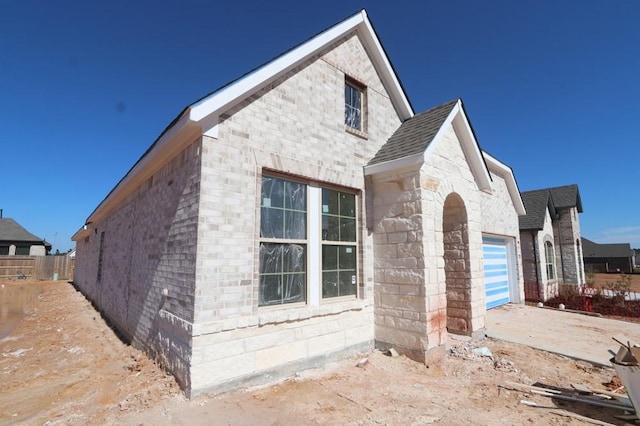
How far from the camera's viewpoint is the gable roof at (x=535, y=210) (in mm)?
16844

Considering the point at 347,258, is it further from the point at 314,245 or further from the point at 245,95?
the point at 245,95

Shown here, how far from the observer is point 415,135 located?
7.30m

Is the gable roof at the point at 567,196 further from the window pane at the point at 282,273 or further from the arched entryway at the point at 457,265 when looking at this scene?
the window pane at the point at 282,273

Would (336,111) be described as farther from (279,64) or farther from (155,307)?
(155,307)

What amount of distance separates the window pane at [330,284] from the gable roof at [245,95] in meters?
3.23

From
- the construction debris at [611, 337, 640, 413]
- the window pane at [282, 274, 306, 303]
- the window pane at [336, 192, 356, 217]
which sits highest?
the window pane at [336, 192, 356, 217]

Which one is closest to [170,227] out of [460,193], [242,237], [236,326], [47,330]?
[242,237]

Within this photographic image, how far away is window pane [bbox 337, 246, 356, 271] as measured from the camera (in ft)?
21.9

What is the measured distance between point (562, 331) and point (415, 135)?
6.76 meters

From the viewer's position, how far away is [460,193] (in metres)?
7.62

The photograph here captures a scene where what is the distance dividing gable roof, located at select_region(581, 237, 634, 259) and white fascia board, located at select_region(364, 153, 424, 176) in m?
61.2

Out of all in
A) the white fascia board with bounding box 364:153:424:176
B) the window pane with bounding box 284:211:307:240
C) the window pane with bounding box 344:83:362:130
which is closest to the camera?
the window pane with bounding box 284:211:307:240

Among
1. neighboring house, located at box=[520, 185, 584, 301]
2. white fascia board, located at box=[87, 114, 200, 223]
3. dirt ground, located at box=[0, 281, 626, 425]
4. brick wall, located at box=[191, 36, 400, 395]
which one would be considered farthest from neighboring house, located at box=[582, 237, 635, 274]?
white fascia board, located at box=[87, 114, 200, 223]

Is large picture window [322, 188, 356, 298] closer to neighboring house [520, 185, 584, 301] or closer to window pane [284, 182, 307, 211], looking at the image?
window pane [284, 182, 307, 211]
